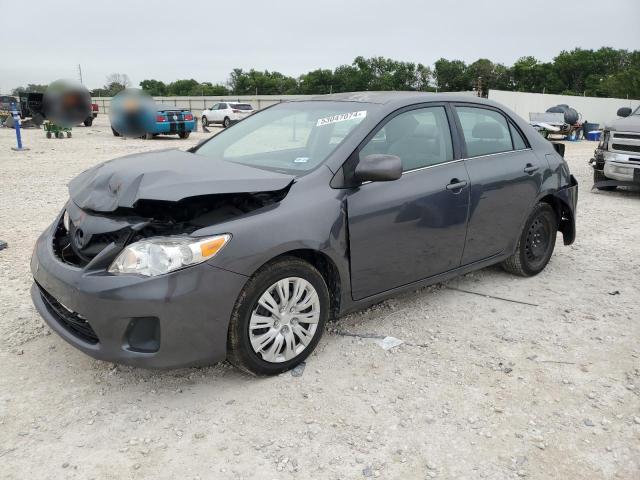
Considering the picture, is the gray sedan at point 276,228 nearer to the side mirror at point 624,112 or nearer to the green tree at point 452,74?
the side mirror at point 624,112

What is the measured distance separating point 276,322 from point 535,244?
287cm

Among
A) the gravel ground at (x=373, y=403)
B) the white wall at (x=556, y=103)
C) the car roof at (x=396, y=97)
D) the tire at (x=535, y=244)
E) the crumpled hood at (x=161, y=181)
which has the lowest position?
the gravel ground at (x=373, y=403)

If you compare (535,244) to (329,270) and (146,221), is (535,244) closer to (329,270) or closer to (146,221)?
(329,270)

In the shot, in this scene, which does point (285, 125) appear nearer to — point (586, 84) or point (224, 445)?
point (224, 445)

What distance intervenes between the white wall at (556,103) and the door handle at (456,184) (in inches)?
1187

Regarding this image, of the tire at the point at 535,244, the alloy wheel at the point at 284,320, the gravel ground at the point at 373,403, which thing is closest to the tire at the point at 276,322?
the alloy wheel at the point at 284,320

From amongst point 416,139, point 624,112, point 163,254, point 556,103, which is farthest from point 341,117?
point 556,103

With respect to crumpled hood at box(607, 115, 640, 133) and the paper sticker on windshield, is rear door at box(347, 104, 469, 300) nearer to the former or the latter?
the paper sticker on windshield

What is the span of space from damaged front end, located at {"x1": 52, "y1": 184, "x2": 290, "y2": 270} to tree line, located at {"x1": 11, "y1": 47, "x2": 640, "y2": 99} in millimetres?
48115

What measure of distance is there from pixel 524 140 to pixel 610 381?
88.6 inches

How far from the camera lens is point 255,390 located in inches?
119

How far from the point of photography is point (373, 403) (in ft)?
9.59

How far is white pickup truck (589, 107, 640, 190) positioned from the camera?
900cm

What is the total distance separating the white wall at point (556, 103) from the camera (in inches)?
1308
